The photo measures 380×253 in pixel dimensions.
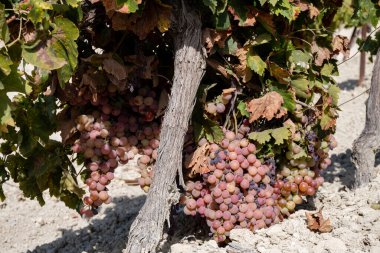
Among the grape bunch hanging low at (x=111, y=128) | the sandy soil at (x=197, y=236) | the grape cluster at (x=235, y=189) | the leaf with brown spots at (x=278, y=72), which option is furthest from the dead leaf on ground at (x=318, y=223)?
the grape bunch hanging low at (x=111, y=128)

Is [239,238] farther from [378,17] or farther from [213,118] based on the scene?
[378,17]

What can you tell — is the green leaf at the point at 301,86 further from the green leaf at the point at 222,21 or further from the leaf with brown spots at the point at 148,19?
the leaf with brown spots at the point at 148,19

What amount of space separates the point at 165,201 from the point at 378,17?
6.33ft

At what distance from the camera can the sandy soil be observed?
9.68 ft

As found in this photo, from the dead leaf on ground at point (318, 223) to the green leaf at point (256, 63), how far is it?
85 centimetres

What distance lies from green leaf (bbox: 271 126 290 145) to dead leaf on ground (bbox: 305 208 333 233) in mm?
475

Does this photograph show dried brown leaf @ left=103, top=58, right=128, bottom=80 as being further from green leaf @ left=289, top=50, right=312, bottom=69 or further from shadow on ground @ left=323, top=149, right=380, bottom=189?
shadow on ground @ left=323, top=149, right=380, bottom=189

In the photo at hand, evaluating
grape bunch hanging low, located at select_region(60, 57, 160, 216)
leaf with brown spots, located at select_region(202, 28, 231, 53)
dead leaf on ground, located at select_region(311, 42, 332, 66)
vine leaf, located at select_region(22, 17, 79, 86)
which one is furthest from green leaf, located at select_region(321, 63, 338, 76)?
vine leaf, located at select_region(22, 17, 79, 86)

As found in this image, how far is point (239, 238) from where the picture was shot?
118 inches

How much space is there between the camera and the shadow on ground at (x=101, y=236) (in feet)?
12.2

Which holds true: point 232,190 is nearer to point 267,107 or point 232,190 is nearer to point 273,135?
point 273,135

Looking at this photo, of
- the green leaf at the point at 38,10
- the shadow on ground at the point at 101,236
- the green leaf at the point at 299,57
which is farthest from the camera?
the shadow on ground at the point at 101,236

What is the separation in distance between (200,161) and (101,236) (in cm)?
138

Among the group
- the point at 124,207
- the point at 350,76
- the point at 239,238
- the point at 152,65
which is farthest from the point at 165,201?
the point at 350,76
